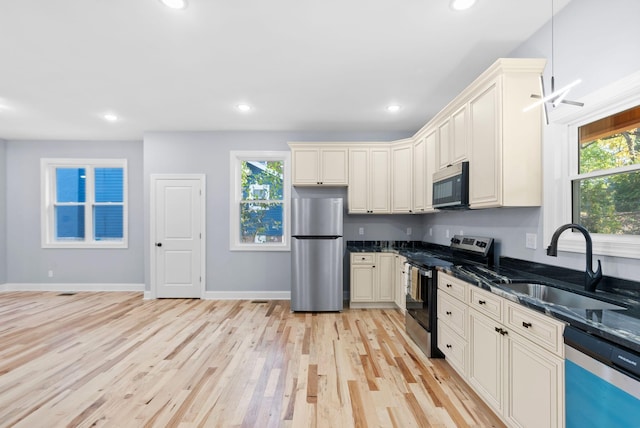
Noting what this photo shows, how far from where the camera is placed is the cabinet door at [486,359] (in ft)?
6.27

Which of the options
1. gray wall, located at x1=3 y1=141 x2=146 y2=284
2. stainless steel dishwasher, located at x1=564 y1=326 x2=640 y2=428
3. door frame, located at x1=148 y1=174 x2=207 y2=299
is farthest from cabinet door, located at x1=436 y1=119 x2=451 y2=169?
gray wall, located at x1=3 y1=141 x2=146 y2=284

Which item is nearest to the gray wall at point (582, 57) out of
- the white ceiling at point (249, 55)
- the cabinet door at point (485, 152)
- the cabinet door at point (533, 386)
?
the white ceiling at point (249, 55)

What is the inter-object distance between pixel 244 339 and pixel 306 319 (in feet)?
3.08

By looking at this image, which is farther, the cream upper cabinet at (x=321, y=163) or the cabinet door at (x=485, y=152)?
the cream upper cabinet at (x=321, y=163)

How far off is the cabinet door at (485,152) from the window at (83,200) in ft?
18.6

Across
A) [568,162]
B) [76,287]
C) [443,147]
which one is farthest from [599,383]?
[76,287]

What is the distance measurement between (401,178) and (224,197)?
9.24 feet

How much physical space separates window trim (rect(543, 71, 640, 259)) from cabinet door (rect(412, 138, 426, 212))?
5.64 feet

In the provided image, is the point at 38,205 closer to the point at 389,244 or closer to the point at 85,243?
the point at 85,243

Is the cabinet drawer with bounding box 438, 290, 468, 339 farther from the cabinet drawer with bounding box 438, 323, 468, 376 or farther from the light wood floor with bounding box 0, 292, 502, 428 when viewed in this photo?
the light wood floor with bounding box 0, 292, 502, 428

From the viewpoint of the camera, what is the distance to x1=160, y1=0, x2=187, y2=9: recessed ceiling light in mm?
2024

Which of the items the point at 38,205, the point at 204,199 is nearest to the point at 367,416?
the point at 204,199

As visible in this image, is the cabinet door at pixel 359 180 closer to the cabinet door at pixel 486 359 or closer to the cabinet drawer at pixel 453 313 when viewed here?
the cabinet drawer at pixel 453 313

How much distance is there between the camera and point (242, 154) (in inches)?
197
